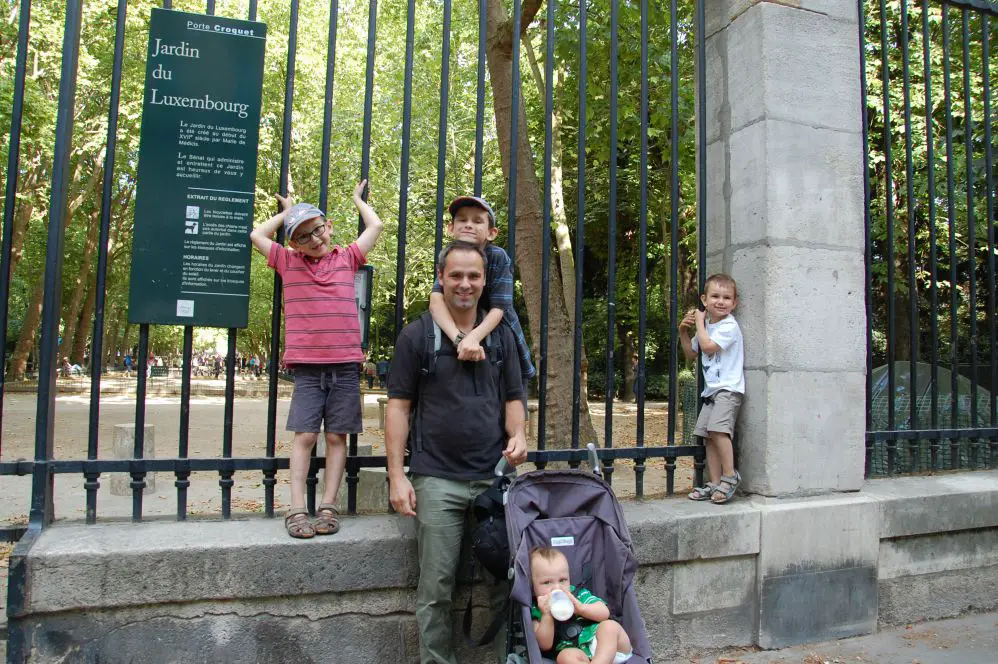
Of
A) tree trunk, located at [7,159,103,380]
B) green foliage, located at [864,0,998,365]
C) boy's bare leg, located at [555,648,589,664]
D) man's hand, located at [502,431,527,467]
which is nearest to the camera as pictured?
boy's bare leg, located at [555,648,589,664]

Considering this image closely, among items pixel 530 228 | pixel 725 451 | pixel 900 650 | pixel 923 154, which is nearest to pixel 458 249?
pixel 725 451

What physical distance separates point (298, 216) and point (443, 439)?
120cm

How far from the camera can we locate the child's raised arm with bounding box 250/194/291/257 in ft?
10.6

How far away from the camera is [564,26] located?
27.6 feet

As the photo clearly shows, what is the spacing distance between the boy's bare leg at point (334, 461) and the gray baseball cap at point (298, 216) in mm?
951

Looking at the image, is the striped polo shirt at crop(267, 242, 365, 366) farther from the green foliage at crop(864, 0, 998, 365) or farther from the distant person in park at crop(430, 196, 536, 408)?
the green foliage at crop(864, 0, 998, 365)

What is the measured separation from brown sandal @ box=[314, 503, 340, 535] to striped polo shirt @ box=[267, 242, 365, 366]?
26.5 inches

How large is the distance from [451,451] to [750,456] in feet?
5.90

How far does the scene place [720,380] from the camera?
3.96 m

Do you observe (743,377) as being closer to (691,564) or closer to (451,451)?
(691,564)

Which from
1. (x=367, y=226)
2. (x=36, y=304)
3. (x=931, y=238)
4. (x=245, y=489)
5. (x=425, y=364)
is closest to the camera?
(x=425, y=364)

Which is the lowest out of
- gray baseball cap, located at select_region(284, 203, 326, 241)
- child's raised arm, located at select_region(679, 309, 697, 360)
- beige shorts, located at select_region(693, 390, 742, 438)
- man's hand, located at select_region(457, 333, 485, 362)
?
beige shorts, located at select_region(693, 390, 742, 438)

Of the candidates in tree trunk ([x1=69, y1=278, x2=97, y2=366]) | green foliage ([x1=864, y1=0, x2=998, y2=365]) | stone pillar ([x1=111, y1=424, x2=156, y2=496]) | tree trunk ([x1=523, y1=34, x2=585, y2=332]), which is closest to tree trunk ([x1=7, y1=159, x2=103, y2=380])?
tree trunk ([x1=69, y1=278, x2=97, y2=366])

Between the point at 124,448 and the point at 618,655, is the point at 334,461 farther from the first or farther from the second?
the point at 124,448
